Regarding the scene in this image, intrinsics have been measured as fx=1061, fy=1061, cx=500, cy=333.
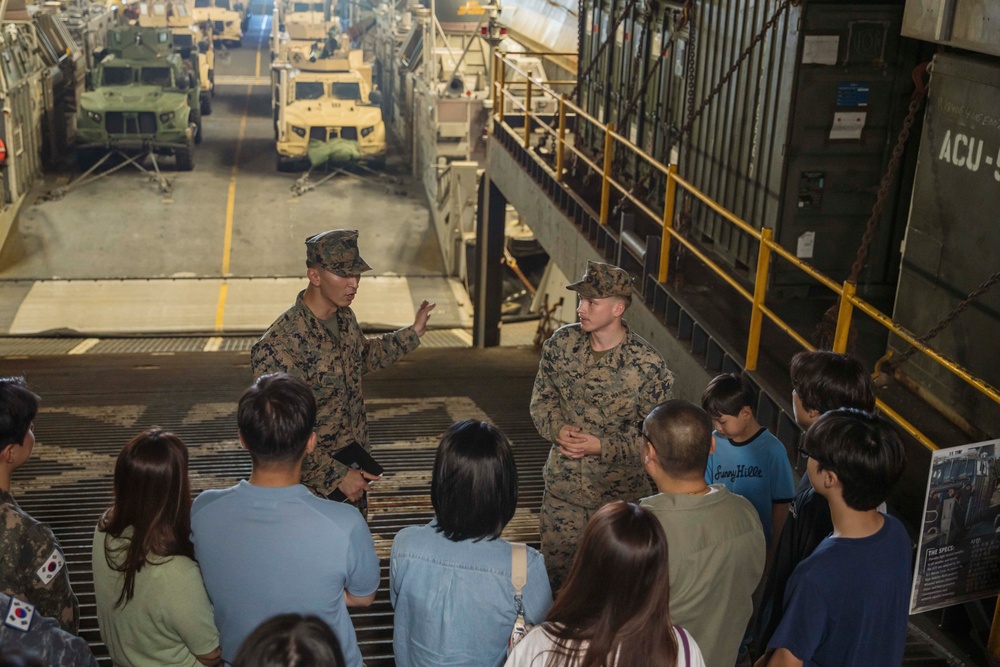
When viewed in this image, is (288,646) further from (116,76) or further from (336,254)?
(116,76)

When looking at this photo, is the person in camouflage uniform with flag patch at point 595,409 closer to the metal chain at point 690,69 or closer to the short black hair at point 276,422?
the short black hair at point 276,422

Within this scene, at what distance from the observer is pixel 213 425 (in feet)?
29.0

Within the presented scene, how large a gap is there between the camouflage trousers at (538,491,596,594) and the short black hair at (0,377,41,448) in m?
2.19

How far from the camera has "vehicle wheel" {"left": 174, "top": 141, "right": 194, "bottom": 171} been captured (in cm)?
2428

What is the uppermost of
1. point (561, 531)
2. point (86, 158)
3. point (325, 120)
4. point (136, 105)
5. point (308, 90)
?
point (561, 531)

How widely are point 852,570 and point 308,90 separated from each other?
23.3m

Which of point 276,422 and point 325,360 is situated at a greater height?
point 276,422

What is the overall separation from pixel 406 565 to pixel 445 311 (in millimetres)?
14727

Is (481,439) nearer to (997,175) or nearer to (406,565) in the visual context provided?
(406,565)

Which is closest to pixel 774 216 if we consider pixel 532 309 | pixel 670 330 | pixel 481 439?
pixel 670 330

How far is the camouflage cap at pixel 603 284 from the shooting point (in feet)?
14.6

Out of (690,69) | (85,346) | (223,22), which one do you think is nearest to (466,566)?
(690,69)

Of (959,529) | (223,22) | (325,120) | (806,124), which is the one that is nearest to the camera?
(959,529)

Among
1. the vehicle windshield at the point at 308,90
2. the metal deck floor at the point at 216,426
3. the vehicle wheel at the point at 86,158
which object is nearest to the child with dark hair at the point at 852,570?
the metal deck floor at the point at 216,426
